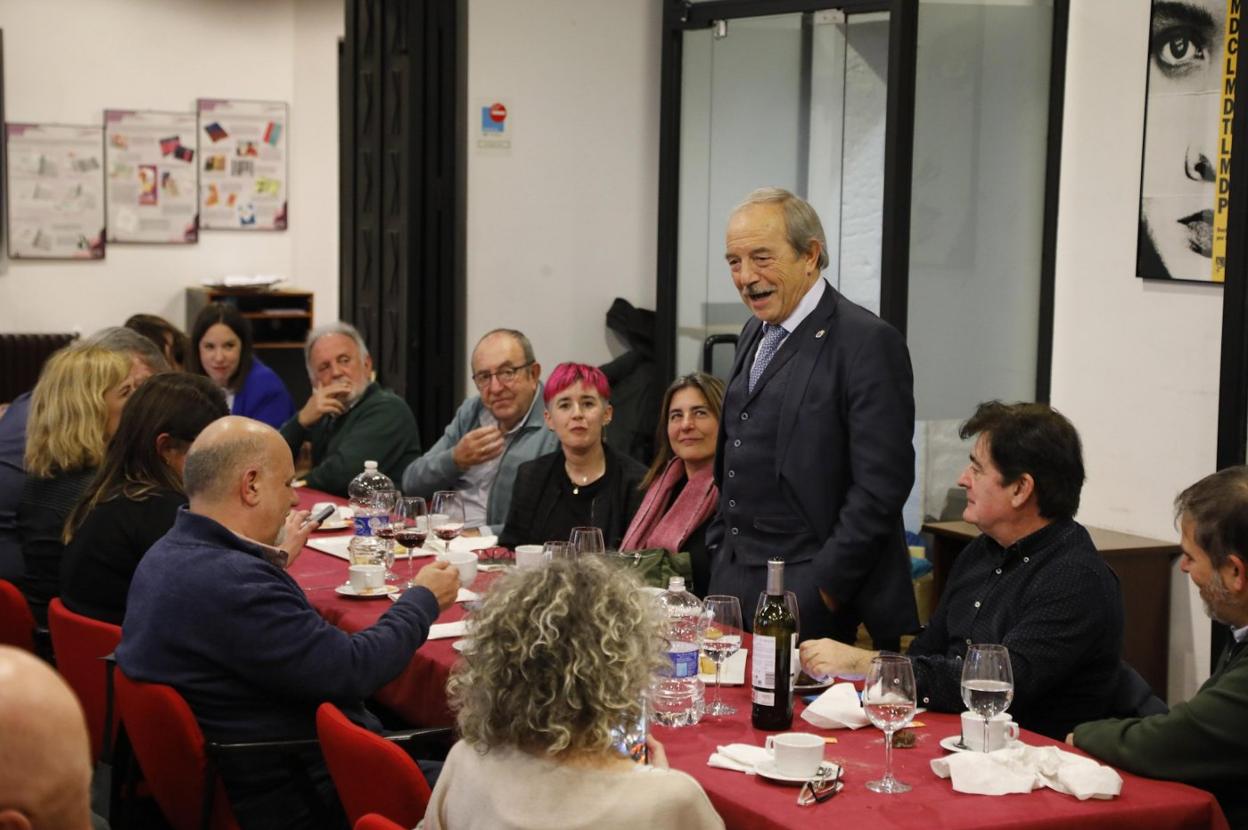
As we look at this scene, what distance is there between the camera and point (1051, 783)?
2.50 m

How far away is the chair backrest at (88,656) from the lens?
11.1 ft

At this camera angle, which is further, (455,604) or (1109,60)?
(1109,60)

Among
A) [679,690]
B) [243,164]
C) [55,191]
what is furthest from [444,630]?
[243,164]

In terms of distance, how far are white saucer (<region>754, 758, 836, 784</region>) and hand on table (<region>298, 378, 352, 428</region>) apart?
3408mm

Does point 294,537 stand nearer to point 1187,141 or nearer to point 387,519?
point 387,519

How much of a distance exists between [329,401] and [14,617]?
5.74 ft

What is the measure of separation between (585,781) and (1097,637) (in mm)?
1301

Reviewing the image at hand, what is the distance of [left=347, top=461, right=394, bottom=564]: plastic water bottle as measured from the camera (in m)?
4.03

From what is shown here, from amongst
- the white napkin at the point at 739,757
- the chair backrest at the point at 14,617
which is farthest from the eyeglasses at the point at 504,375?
the white napkin at the point at 739,757

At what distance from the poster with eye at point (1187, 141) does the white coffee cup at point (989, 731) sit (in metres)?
2.48

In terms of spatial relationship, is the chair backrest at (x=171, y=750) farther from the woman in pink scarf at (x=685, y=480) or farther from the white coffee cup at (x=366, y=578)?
the woman in pink scarf at (x=685, y=480)

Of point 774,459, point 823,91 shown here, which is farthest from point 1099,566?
point 823,91

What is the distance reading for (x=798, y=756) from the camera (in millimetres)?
2455

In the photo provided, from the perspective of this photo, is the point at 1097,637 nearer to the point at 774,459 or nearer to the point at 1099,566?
the point at 1099,566
